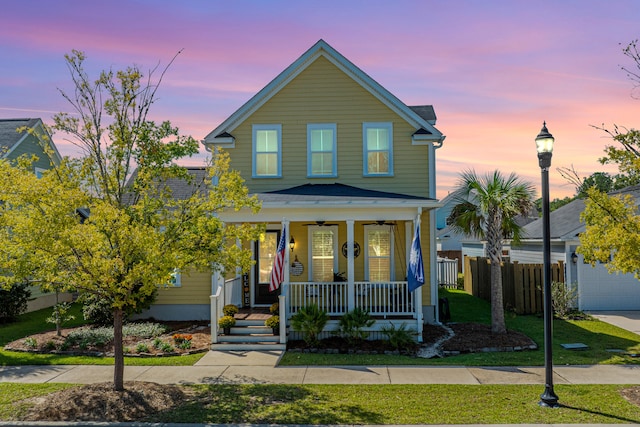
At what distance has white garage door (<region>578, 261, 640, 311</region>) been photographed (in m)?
18.1

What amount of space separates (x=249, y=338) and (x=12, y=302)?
31.6 feet

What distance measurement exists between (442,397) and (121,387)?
5.71 m

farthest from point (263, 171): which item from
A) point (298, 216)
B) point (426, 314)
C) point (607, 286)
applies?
point (607, 286)

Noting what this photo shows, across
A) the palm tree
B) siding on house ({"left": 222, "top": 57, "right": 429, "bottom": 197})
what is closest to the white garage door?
the palm tree

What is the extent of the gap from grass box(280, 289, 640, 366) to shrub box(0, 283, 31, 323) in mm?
10957

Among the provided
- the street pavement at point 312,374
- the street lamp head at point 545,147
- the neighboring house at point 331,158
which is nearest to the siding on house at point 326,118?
the neighboring house at point 331,158

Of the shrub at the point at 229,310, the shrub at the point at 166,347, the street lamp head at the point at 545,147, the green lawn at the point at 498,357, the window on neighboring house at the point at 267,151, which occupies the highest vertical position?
the window on neighboring house at the point at 267,151

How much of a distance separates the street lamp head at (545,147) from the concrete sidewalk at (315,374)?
169 inches

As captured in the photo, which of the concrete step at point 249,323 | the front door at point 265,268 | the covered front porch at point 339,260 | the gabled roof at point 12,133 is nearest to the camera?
the concrete step at point 249,323

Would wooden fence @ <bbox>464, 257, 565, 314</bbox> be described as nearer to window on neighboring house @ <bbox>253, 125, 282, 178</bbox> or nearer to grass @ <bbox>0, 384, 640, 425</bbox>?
grass @ <bbox>0, 384, 640, 425</bbox>

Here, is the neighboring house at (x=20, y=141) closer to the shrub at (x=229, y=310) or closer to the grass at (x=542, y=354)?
the shrub at (x=229, y=310)

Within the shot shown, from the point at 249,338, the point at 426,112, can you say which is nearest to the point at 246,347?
the point at 249,338

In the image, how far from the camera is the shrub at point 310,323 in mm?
12961

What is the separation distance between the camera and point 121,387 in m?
9.06
